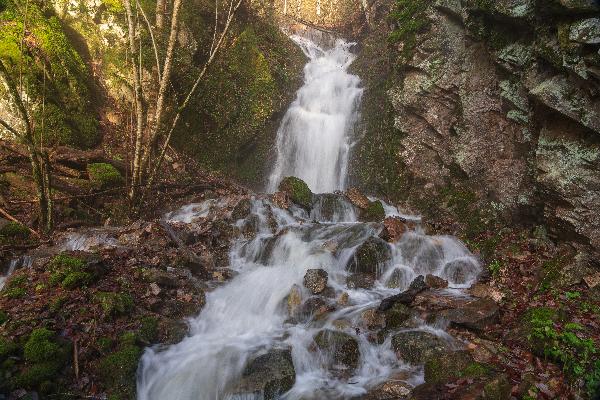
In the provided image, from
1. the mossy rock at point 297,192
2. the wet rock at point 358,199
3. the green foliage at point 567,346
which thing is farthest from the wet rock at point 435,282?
the mossy rock at point 297,192

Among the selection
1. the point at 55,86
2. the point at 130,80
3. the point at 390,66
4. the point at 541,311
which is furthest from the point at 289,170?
the point at 541,311

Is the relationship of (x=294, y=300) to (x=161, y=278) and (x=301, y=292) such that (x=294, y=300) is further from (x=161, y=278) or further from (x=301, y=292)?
(x=161, y=278)

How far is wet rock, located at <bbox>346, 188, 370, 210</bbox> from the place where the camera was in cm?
1072

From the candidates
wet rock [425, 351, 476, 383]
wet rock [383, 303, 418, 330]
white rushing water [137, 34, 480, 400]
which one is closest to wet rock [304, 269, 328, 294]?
white rushing water [137, 34, 480, 400]

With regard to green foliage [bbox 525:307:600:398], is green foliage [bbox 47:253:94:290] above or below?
below

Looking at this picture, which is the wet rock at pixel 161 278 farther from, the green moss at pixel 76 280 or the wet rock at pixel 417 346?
the wet rock at pixel 417 346

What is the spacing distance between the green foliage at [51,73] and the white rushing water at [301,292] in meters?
3.83

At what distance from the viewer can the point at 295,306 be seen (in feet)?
21.8

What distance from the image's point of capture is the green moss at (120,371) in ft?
14.9

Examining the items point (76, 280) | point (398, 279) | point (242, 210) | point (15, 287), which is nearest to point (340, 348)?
point (398, 279)

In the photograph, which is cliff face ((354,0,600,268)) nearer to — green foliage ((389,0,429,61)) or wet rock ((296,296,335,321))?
green foliage ((389,0,429,61))

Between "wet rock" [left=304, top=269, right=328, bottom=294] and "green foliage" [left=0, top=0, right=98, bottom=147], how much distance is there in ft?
25.6

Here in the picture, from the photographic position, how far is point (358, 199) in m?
10.9

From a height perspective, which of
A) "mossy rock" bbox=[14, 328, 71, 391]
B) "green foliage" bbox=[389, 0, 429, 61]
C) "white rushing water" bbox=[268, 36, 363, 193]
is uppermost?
"green foliage" bbox=[389, 0, 429, 61]
